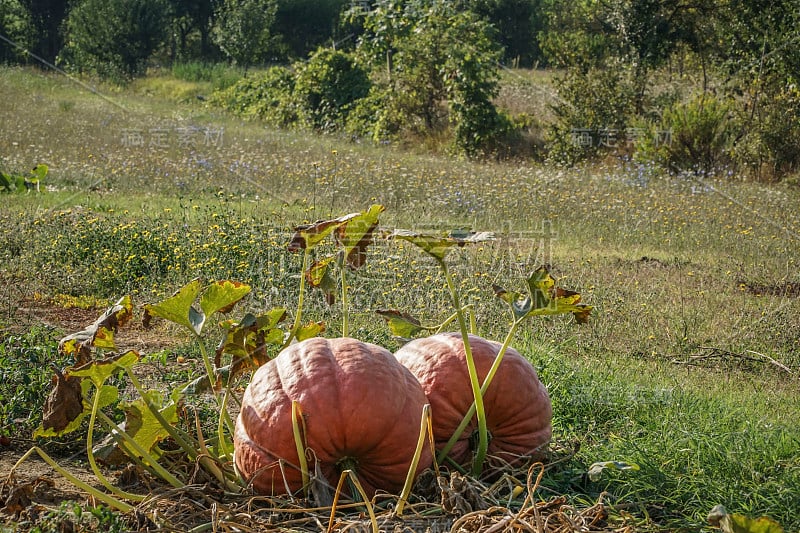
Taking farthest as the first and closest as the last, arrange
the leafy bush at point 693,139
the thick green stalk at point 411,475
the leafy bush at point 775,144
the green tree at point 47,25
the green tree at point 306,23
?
the green tree at point 306,23
the green tree at point 47,25
the leafy bush at point 775,144
the leafy bush at point 693,139
the thick green stalk at point 411,475

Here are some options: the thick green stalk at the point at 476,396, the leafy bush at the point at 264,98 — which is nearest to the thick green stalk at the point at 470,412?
the thick green stalk at the point at 476,396

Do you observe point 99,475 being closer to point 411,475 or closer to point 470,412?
point 411,475

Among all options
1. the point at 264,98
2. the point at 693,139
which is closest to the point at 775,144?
the point at 693,139

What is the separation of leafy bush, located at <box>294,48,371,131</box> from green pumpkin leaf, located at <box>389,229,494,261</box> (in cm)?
1567

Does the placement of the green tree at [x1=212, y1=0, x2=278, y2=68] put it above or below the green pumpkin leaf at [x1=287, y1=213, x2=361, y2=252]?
above

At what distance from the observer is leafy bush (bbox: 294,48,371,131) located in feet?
58.8

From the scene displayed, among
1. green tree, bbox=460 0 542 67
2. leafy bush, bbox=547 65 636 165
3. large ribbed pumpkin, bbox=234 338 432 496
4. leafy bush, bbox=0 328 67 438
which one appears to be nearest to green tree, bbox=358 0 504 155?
leafy bush, bbox=547 65 636 165

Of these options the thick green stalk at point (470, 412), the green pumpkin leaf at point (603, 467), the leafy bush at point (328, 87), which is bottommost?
the green pumpkin leaf at point (603, 467)

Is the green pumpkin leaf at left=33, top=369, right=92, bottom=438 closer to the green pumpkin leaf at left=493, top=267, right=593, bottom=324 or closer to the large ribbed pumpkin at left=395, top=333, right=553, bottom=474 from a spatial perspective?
A: the large ribbed pumpkin at left=395, top=333, right=553, bottom=474

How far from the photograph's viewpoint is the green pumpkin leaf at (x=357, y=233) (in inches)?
102

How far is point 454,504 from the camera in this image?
2.33 meters

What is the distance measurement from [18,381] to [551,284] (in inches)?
83.5

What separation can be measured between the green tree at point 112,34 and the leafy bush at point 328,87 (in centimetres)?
1129

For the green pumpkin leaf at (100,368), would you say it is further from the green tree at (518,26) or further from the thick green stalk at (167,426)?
the green tree at (518,26)
